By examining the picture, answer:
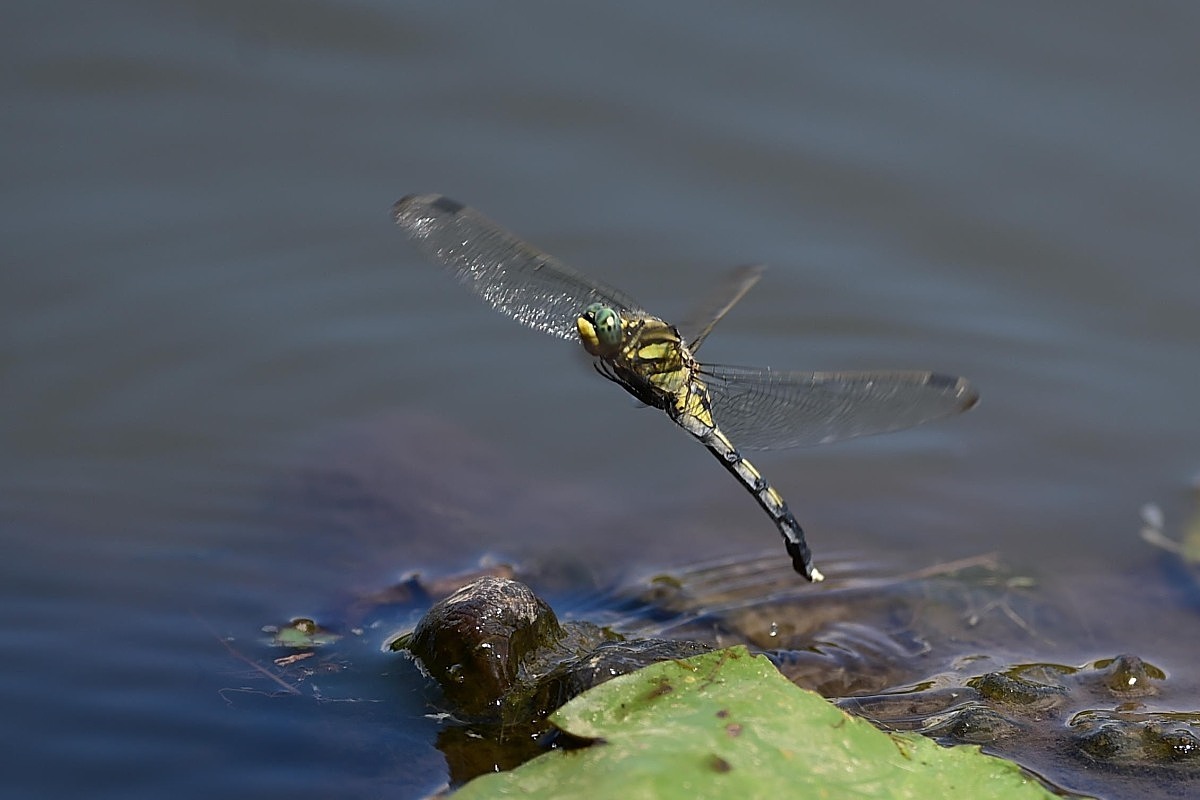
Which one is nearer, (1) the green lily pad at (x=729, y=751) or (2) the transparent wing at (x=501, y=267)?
(1) the green lily pad at (x=729, y=751)

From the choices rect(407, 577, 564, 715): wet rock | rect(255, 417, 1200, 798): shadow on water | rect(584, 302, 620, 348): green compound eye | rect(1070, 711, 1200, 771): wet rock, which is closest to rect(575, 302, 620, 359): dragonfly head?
rect(584, 302, 620, 348): green compound eye

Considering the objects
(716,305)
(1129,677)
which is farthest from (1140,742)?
(716,305)

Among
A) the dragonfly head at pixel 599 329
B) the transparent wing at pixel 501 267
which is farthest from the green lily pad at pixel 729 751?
the transparent wing at pixel 501 267

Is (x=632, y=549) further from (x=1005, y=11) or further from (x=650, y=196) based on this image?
(x=1005, y=11)

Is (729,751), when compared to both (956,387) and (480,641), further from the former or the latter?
(956,387)

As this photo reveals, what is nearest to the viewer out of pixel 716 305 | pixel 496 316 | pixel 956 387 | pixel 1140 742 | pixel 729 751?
pixel 729 751

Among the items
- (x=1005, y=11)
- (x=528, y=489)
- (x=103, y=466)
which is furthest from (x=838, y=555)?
(x=1005, y=11)

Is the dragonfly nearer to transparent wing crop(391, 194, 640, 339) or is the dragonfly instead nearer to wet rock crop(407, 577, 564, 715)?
transparent wing crop(391, 194, 640, 339)

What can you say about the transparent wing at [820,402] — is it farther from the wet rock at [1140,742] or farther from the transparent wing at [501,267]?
the wet rock at [1140,742]
